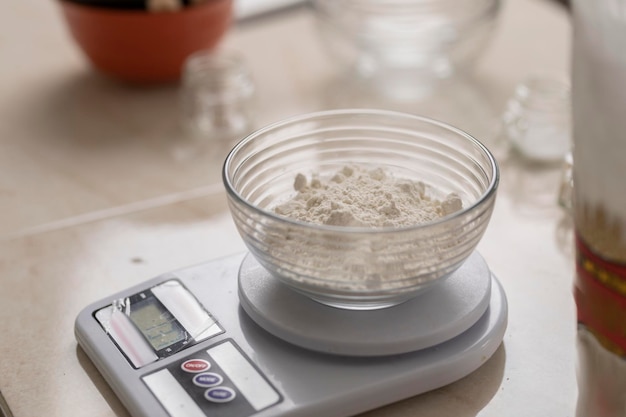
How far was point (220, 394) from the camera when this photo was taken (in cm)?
65

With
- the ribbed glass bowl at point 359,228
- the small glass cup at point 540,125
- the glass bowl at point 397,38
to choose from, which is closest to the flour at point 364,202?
the ribbed glass bowl at point 359,228

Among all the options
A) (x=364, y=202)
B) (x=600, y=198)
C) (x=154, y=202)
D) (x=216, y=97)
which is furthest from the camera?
(x=216, y=97)

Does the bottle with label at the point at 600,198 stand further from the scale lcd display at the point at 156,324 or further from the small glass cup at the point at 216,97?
the small glass cup at the point at 216,97

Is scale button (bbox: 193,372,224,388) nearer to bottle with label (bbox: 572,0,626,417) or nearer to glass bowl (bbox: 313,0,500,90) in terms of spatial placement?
bottle with label (bbox: 572,0,626,417)

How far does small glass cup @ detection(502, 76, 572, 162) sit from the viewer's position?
41.3 inches

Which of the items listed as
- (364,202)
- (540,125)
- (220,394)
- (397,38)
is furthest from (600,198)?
(397,38)

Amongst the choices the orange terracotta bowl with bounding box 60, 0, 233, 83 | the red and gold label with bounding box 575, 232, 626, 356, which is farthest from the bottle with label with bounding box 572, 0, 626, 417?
the orange terracotta bowl with bounding box 60, 0, 233, 83

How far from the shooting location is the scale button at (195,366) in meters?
0.67

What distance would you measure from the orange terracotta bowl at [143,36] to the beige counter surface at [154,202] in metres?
0.04

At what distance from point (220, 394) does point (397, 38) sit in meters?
0.69

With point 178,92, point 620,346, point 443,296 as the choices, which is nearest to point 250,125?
point 178,92

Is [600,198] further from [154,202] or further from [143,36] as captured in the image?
[143,36]

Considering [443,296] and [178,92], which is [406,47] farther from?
[443,296]

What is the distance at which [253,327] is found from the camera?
2.35 feet
